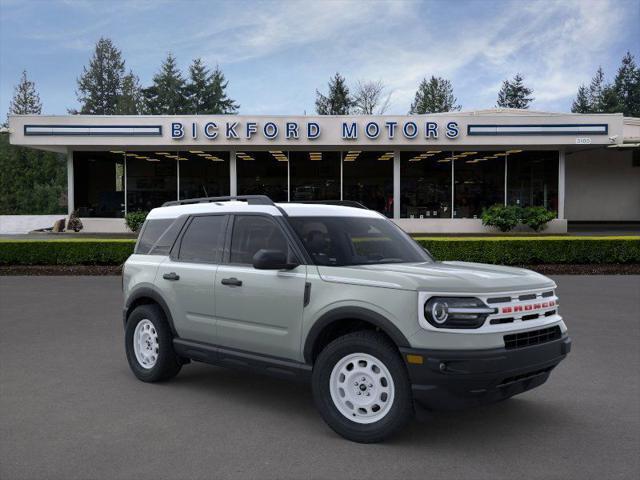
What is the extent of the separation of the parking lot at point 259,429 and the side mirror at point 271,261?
4.14ft

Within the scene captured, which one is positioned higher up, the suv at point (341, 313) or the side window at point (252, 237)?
the side window at point (252, 237)

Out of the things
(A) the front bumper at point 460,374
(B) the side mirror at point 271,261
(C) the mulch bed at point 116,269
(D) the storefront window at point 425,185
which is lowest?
(C) the mulch bed at point 116,269

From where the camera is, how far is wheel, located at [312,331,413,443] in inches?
176

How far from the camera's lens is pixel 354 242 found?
5.66 m

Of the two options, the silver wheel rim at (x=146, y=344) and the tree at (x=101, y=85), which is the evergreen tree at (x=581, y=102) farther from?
the silver wheel rim at (x=146, y=344)

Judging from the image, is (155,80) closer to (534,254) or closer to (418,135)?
(418,135)

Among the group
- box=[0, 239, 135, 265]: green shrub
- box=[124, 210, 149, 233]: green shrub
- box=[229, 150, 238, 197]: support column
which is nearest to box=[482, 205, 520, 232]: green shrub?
box=[229, 150, 238, 197]: support column

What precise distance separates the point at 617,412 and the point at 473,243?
12.1 metres

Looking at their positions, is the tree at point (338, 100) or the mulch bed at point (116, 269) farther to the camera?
the tree at point (338, 100)

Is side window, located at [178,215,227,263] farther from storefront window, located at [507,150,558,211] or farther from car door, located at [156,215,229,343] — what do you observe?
storefront window, located at [507,150,558,211]

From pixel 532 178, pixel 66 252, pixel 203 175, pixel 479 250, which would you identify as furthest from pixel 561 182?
pixel 66 252

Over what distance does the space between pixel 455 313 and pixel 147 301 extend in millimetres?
3635

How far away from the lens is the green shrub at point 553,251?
16.9 meters

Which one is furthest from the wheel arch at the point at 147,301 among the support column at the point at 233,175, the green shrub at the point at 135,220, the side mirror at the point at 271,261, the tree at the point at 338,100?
the tree at the point at 338,100
